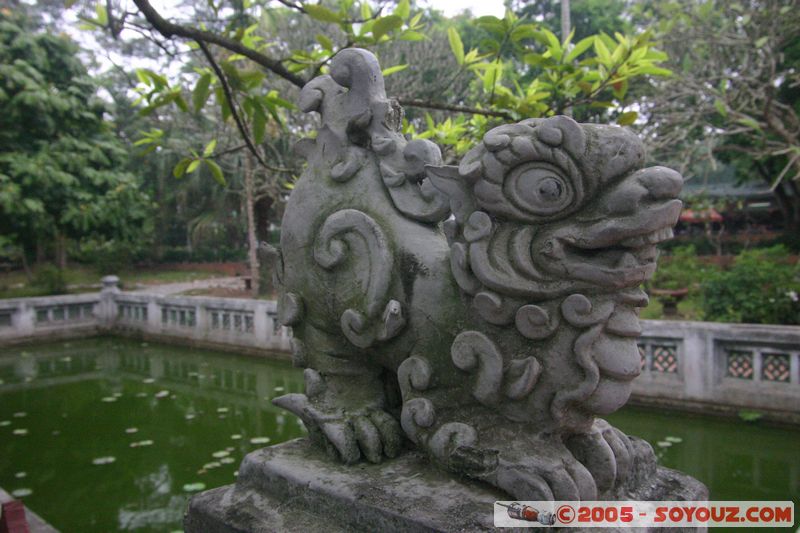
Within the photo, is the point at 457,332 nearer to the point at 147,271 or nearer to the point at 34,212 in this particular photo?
the point at 34,212

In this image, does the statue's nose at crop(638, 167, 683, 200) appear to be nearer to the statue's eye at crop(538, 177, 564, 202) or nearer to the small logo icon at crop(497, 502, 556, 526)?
the statue's eye at crop(538, 177, 564, 202)

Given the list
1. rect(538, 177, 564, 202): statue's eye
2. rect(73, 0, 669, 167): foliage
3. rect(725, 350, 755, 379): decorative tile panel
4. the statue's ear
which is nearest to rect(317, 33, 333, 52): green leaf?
rect(73, 0, 669, 167): foliage

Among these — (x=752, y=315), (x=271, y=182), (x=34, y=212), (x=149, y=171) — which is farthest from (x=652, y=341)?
(x=149, y=171)

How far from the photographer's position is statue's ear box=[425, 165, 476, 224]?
1.60m

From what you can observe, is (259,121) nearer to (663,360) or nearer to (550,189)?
(550,189)

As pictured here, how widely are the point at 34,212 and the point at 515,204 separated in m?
9.58

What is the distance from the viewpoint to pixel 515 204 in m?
1.49

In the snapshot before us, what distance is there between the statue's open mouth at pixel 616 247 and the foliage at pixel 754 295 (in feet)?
18.9

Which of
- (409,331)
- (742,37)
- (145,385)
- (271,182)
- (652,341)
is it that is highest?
(742,37)

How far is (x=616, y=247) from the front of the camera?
4.81 ft

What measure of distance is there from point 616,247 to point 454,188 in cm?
45

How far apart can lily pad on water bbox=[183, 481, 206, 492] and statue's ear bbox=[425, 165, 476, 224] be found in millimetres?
2904

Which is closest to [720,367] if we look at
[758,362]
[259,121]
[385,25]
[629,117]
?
[758,362]

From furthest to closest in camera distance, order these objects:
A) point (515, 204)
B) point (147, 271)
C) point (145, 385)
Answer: point (147, 271), point (145, 385), point (515, 204)
